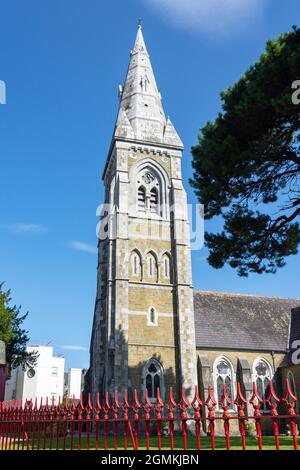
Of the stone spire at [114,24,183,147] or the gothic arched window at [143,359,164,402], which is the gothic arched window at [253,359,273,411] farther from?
the stone spire at [114,24,183,147]

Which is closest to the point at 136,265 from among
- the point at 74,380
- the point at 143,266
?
the point at 143,266

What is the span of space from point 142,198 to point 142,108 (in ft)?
26.9

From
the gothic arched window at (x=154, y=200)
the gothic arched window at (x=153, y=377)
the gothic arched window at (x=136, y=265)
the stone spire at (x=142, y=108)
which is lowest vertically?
the gothic arched window at (x=153, y=377)

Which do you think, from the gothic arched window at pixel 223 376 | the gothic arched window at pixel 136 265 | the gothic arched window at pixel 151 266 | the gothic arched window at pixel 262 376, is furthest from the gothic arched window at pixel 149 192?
the gothic arched window at pixel 262 376

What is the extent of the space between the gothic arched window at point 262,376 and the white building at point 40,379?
35.2 metres

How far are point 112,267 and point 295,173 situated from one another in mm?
14807

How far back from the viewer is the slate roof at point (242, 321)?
93.4ft

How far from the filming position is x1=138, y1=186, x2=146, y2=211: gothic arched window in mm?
29531

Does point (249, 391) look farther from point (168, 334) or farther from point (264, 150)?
point (264, 150)

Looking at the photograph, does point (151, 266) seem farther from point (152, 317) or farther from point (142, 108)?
point (142, 108)

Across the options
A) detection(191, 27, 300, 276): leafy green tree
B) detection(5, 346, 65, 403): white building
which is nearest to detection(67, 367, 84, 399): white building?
detection(5, 346, 65, 403): white building

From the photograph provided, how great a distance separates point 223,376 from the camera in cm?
2739

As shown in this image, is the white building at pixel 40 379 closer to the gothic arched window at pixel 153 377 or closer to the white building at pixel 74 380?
the white building at pixel 74 380

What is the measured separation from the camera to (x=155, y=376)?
24.8 meters
